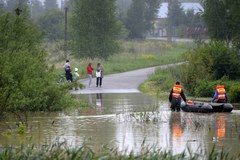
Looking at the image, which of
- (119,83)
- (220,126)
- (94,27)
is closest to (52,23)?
(94,27)

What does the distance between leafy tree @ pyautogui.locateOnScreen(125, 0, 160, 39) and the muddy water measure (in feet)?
231

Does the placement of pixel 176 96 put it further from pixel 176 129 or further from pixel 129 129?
pixel 129 129

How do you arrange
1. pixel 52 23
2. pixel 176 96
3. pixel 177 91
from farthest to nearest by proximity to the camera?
1. pixel 52 23
2. pixel 176 96
3. pixel 177 91

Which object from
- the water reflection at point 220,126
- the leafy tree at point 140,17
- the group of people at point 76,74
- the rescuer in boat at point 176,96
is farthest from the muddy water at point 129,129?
the leafy tree at point 140,17

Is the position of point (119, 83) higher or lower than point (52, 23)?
lower

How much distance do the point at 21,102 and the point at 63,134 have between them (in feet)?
18.9

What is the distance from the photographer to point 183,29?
10831 cm

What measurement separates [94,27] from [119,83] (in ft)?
68.0

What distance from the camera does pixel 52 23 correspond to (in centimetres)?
10044

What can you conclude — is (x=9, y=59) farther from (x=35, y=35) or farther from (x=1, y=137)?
(x=35, y=35)

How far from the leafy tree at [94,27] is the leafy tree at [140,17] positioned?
31.1 metres

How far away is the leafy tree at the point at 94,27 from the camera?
69625 millimetres

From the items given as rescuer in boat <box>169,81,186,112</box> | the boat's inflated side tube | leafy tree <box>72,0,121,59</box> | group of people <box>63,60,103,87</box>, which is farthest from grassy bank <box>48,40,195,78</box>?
the boat's inflated side tube

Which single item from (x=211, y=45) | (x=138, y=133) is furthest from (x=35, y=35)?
(x=138, y=133)
